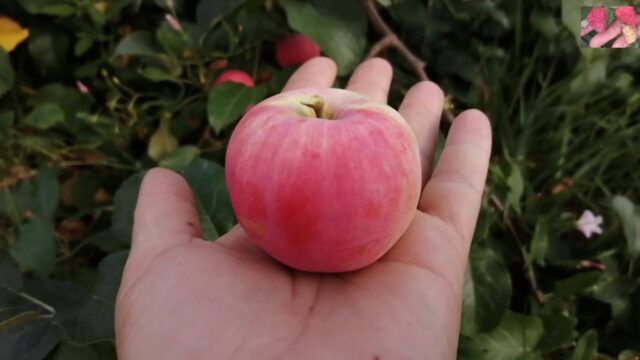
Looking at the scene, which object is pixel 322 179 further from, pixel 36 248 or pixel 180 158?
pixel 36 248

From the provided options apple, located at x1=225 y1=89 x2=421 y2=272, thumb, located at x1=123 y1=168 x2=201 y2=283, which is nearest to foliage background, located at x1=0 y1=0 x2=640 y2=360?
thumb, located at x1=123 y1=168 x2=201 y2=283

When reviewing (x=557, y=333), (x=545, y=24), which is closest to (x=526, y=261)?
(x=557, y=333)

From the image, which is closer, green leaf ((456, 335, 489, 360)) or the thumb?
the thumb

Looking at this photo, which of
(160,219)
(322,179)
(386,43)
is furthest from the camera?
(386,43)

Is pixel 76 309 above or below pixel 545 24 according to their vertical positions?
below

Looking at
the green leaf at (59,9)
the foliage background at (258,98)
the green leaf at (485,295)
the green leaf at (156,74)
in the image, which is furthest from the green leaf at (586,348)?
the green leaf at (59,9)

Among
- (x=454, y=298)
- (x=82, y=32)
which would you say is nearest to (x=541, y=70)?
(x=454, y=298)

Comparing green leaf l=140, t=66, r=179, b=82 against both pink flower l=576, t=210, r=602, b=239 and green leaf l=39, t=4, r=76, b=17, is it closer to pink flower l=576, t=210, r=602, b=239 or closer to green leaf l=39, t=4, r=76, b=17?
green leaf l=39, t=4, r=76, b=17
